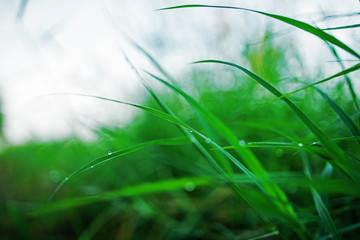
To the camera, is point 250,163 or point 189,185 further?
point 189,185

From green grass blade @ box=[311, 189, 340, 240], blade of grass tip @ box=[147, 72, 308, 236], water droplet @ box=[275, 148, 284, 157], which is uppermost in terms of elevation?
water droplet @ box=[275, 148, 284, 157]

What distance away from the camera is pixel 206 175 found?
1.70ft

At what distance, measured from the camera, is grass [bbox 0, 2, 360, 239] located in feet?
1.06

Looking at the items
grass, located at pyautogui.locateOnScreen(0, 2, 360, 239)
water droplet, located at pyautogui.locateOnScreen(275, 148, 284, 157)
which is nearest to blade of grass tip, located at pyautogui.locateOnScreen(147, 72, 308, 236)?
grass, located at pyautogui.locateOnScreen(0, 2, 360, 239)

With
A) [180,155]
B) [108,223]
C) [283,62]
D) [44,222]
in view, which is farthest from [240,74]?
[44,222]

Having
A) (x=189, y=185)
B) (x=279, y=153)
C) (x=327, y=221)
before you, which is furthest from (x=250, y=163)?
(x=279, y=153)

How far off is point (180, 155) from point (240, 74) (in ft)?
1.15

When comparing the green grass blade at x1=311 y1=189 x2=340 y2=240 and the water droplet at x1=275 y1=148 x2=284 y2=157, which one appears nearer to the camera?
the green grass blade at x1=311 y1=189 x2=340 y2=240

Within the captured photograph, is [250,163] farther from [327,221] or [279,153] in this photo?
[279,153]

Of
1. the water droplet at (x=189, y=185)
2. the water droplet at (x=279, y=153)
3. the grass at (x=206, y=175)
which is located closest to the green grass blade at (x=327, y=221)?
the grass at (x=206, y=175)

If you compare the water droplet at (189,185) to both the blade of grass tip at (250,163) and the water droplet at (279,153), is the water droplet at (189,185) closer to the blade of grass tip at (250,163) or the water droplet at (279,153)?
the blade of grass tip at (250,163)

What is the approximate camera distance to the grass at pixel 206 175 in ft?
1.06

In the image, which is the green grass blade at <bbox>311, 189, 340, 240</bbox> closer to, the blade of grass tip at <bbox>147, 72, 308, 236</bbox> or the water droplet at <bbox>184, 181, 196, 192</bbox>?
the blade of grass tip at <bbox>147, 72, 308, 236</bbox>

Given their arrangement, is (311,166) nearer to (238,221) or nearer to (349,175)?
(238,221)
